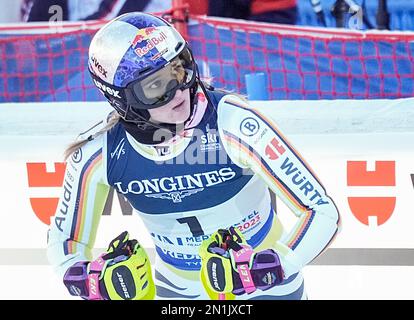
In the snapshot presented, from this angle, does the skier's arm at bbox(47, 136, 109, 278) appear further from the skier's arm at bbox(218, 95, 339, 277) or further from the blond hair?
the skier's arm at bbox(218, 95, 339, 277)

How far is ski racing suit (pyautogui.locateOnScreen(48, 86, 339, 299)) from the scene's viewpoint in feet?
4.50

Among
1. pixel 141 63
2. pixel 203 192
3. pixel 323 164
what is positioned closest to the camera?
pixel 141 63

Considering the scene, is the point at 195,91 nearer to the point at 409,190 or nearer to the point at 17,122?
the point at 409,190

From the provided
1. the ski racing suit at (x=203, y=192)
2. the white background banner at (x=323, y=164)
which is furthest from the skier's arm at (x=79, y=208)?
the white background banner at (x=323, y=164)

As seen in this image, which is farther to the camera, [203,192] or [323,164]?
[323,164]

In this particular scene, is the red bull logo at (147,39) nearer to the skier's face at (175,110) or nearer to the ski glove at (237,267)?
the skier's face at (175,110)

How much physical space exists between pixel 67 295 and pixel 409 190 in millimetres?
822

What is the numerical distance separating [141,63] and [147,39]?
4cm

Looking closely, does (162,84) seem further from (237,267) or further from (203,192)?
(237,267)

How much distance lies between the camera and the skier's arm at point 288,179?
1363 millimetres

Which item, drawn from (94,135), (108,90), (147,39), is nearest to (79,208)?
(94,135)

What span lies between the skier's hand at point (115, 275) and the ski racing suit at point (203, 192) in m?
0.06

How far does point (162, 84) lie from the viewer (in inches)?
53.3
